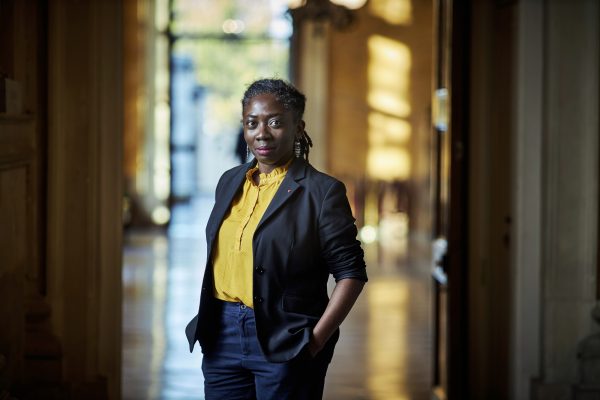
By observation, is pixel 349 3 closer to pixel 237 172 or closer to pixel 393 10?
pixel 393 10

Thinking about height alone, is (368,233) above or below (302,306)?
below

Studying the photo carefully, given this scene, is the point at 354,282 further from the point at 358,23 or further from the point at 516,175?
the point at 358,23

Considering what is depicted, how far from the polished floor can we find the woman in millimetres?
2863

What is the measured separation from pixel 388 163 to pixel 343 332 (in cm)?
803

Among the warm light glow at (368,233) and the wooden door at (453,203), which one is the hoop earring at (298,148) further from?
the warm light glow at (368,233)

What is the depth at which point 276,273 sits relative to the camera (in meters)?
2.58

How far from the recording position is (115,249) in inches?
185

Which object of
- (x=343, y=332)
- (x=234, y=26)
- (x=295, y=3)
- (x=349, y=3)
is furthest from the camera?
(x=234, y=26)

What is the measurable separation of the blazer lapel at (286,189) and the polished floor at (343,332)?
302 centimetres

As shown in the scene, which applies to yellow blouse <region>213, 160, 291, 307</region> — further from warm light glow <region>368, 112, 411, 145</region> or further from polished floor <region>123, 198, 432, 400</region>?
warm light glow <region>368, 112, 411, 145</region>

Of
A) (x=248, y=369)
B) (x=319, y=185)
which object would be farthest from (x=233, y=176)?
(x=248, y=369)

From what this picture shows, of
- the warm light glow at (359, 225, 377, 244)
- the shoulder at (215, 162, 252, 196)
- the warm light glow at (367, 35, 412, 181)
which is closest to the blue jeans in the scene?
the shoulder at (215, 162, 252, 196)

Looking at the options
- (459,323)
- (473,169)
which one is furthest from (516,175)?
(459,323)

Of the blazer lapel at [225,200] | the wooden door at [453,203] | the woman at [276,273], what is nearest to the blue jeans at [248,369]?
the woman at [276,273]
